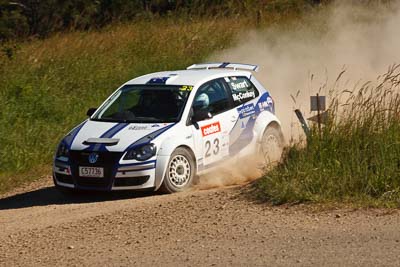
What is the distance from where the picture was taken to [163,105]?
11992 mm

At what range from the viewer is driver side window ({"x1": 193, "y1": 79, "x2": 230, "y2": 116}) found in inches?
476

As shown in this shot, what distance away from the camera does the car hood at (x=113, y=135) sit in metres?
11.1

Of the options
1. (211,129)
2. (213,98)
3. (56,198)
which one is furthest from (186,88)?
(56,198)

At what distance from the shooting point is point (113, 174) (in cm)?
1102

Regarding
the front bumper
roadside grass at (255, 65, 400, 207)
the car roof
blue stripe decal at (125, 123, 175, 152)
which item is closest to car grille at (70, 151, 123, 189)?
the front bumper

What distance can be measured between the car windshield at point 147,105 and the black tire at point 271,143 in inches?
56.9

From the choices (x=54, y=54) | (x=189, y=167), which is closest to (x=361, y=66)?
(x=54, y=54)

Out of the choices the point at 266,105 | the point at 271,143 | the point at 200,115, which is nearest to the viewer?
the point at 200,115

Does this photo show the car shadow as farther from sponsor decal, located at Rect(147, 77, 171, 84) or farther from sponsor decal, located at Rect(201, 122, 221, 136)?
sponsor decal, located at Rect(147, 77, 171, 84)

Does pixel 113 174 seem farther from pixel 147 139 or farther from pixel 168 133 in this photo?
pixel 168 133

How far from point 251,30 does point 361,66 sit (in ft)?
11.6

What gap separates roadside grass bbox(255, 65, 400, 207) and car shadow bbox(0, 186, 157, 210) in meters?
2.05

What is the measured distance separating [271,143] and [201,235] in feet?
14.2


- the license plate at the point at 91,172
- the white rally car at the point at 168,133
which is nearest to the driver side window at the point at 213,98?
the white rally car at the point at 168,133
